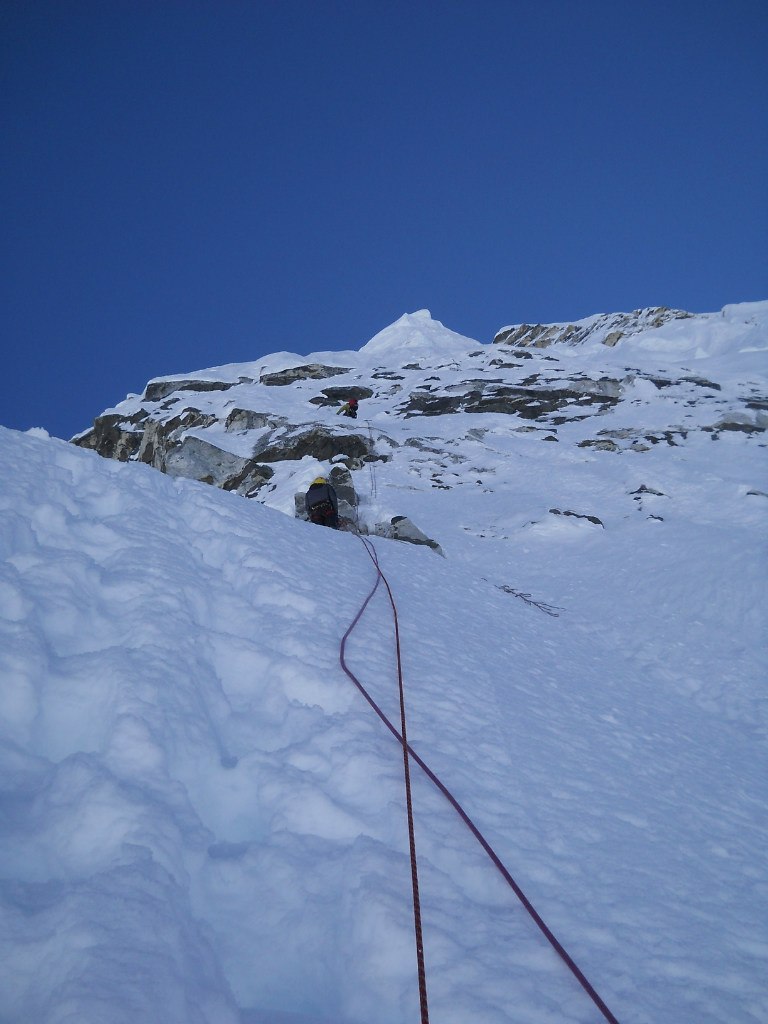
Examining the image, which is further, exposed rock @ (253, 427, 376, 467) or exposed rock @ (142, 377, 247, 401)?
exposed rock @ (142, 377, 247, 401)

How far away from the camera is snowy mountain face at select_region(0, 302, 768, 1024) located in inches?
88.9

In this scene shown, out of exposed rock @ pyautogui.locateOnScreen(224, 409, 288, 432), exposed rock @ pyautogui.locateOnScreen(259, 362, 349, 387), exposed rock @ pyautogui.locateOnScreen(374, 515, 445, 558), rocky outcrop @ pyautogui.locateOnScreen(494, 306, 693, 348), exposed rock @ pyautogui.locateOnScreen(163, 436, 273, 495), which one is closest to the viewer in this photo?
exposed rock @ pyautogui.locateOnScreen(374, 515, 445, 558)

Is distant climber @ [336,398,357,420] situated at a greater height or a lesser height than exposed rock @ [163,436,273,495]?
greater

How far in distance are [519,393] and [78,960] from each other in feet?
116

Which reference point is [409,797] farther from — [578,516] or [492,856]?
[578,516]

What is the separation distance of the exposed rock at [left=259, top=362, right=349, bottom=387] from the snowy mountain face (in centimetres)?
3702

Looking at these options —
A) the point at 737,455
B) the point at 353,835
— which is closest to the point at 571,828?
the point at 353,835

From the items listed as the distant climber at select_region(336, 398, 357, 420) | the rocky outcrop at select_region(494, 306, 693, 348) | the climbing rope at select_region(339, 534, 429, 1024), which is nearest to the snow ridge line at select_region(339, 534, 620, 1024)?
the climbing rope at select_region(339, 534, 429, 1024)

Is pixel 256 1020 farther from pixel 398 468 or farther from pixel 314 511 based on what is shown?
pixel 398 468

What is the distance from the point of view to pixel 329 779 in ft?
11.1

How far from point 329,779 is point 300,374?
1789 inches

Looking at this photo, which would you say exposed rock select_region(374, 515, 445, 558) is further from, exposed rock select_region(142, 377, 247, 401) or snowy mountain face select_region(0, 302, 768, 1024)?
exposed rock select_region(142, 377, 247, 401)

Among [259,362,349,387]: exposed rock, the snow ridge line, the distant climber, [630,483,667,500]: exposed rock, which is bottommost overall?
the snow ridge line

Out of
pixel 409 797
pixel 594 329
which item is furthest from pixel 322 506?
pixel 594 329
